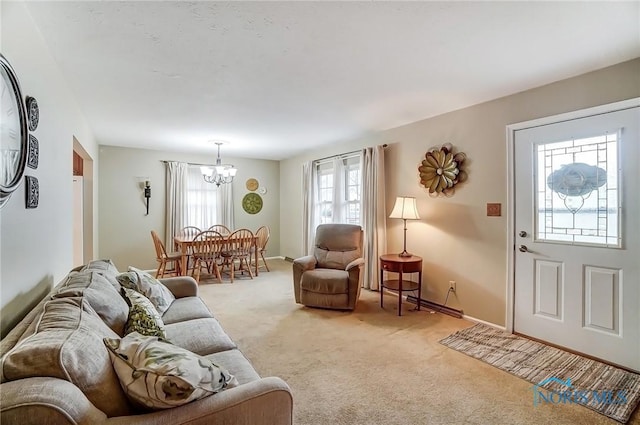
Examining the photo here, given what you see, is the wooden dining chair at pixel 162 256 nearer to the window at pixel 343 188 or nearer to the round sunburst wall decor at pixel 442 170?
the window at pixel 343 188

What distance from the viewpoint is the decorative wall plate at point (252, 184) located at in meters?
7.01

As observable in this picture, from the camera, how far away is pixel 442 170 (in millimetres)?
3721

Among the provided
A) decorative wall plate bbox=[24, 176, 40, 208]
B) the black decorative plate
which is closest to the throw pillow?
decorative wall plate bbox=[24, 176, 40, 208]

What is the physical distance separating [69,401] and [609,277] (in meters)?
3.40

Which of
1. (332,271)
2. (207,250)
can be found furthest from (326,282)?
(207,250)

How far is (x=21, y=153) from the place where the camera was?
5.03 feet

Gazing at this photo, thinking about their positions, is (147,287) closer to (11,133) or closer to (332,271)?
(11,133)

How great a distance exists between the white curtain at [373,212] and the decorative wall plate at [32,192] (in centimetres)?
363

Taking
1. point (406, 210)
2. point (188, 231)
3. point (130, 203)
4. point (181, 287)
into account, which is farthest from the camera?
point (188, 231)

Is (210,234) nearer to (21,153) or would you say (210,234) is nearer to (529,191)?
(21,153)

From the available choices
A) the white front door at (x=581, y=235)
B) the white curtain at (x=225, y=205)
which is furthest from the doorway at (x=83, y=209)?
the white front door at (x=581, y=235)

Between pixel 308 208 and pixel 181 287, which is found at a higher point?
pixel 308 208

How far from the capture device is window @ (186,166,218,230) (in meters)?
6.36

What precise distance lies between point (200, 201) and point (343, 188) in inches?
119
